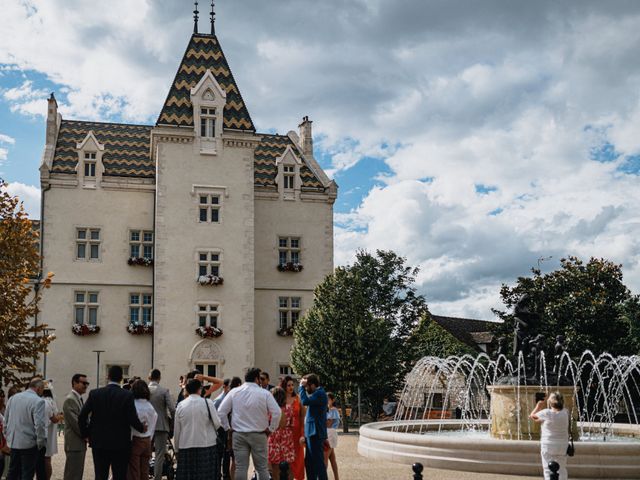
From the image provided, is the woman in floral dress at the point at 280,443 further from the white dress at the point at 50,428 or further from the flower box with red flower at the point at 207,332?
the flower box with red flower at the point at 207,332

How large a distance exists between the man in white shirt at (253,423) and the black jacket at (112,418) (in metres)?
1.46


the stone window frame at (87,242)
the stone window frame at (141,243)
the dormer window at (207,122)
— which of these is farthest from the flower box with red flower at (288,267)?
the stone window frame at (87,242)

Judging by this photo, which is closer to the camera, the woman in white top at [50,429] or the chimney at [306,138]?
the woman in white top at [50,429]

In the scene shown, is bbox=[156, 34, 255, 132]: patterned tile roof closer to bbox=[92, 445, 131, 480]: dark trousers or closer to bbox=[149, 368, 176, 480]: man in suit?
bbox=[149, 368, 176, 480]: man in suit

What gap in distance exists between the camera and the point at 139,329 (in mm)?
38312

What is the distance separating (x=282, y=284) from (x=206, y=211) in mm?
5821

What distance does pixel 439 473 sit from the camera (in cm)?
1598

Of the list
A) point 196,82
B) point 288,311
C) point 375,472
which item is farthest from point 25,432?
point 196,82

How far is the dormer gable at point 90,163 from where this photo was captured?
3947cm

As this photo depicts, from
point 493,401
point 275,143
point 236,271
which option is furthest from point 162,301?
point 493,401

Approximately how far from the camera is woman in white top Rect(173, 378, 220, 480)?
1088 centimetres

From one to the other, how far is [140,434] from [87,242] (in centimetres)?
2892

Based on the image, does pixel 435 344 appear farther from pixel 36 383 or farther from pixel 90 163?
pixel 36 383

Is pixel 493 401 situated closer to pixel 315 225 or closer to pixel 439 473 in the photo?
pixel 439 473
